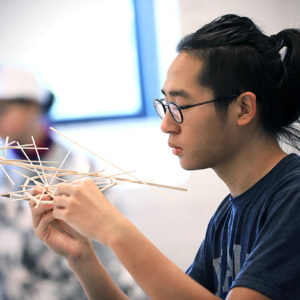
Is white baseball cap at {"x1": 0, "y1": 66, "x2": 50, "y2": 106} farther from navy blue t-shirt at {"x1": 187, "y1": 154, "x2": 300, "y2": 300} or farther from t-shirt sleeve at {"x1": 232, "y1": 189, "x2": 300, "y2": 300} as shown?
t-shirt sleeve at {"x1": 232, "y1": 189, "x2": 300, "y2": 300}

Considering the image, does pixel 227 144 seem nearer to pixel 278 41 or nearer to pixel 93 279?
pixel 278 41

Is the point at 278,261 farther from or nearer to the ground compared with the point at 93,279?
farther from the ground

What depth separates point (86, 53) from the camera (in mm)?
2619

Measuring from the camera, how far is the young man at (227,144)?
0.89 m

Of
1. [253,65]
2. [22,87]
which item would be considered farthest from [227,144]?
[22,87]

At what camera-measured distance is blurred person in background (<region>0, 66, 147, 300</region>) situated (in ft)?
5.93

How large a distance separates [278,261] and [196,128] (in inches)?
13.1

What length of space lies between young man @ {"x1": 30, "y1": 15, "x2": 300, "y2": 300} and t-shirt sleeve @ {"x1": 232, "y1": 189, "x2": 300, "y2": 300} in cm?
2

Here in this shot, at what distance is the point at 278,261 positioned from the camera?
81cm

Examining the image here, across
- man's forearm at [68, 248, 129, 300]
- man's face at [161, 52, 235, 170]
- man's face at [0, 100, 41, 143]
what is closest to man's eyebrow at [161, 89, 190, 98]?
man's face at [161, 52, 235, 170]

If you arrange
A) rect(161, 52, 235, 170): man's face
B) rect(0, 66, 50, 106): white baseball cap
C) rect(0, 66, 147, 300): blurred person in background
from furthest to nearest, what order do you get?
rect(0, 66, 50, 106): white baseball cap → rect(0, 66, 147, 300): blurred person in background → rect(161, 52, 235, 170): man's face

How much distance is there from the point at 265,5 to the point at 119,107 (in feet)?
3.21

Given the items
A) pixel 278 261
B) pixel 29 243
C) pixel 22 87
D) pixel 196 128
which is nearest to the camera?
pixel 278 261

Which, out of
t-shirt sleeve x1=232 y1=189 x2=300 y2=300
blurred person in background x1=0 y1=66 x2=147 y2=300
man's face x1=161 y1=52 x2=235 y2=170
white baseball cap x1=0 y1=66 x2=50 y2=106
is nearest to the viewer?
t-shirt sleeve x1=232 y1=189 x2=300 y2=300
